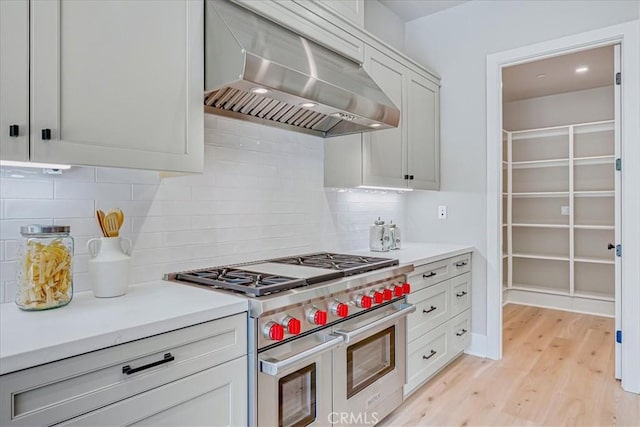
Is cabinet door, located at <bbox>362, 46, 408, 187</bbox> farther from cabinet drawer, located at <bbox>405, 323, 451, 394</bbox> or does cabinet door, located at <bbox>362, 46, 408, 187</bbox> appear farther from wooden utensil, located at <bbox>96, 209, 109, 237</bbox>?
wooden utensil, located at <bbox>96, 209, 109, 237</bbox>

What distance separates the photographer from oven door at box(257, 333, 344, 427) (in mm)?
1475

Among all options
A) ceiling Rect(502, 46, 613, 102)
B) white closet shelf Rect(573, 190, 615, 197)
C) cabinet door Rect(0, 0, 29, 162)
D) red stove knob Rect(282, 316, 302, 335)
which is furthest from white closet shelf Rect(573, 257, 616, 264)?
cabinet door Rect(0, 0, 29, 162)

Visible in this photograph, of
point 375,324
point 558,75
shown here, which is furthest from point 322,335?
point 558,75

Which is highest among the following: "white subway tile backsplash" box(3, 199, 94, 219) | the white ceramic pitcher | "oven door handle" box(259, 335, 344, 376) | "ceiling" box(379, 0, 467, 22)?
"ceiling" box(379, 0, 467, 22)

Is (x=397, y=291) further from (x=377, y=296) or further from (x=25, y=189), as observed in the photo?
(x=25, y=189)

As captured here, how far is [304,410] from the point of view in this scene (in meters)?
1.66

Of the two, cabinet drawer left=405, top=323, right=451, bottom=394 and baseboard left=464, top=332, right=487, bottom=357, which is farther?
baseboard left=464, top=332, right=487, bottom=357

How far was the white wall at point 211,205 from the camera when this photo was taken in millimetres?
1475

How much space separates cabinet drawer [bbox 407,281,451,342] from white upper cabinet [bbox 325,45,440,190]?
0.77 m

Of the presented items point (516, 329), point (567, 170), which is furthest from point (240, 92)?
point (567, 170)

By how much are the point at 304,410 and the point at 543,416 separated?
5.13ft

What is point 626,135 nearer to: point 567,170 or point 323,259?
point 323,259

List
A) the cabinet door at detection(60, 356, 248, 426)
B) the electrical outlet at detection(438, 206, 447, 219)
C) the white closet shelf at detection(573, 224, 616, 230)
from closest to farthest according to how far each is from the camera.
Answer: the cabinet door at detection(60, 356, 248, 426)
the electrical outlet at detection(438, 206, 447, 219)
the white closet shelf at detection(573, 224, 616, 230)

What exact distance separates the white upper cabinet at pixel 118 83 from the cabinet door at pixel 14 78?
2 centimetres
